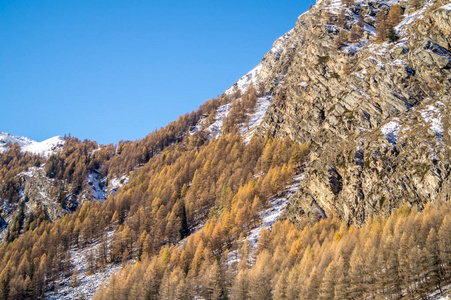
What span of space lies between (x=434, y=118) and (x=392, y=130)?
10.4 meters

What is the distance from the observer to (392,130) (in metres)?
93.9

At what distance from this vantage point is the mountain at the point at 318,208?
65.6 metres

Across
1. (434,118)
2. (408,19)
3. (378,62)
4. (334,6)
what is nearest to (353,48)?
(408,19)

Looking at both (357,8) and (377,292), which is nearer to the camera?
(377,292)

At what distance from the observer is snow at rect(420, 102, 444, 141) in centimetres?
8438

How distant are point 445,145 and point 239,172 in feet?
275

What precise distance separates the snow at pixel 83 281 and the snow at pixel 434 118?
102 meters

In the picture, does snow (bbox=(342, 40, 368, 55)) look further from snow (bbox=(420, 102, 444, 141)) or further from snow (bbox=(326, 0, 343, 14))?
snow (bbox=(420, 102, 444, 141))

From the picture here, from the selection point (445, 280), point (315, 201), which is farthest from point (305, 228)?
point (445, 280)

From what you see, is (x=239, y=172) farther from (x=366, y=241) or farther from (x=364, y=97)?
(x=366, y=241)

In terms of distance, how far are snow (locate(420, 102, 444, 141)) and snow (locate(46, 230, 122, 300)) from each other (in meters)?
102

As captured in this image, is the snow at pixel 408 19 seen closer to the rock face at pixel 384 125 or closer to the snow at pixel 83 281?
the rock face at pixel 384 125

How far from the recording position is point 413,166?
8319cm

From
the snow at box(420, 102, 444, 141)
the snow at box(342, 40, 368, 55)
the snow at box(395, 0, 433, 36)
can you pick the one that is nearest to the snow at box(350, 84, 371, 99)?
the snow at box(420, 102, 444, 141)
